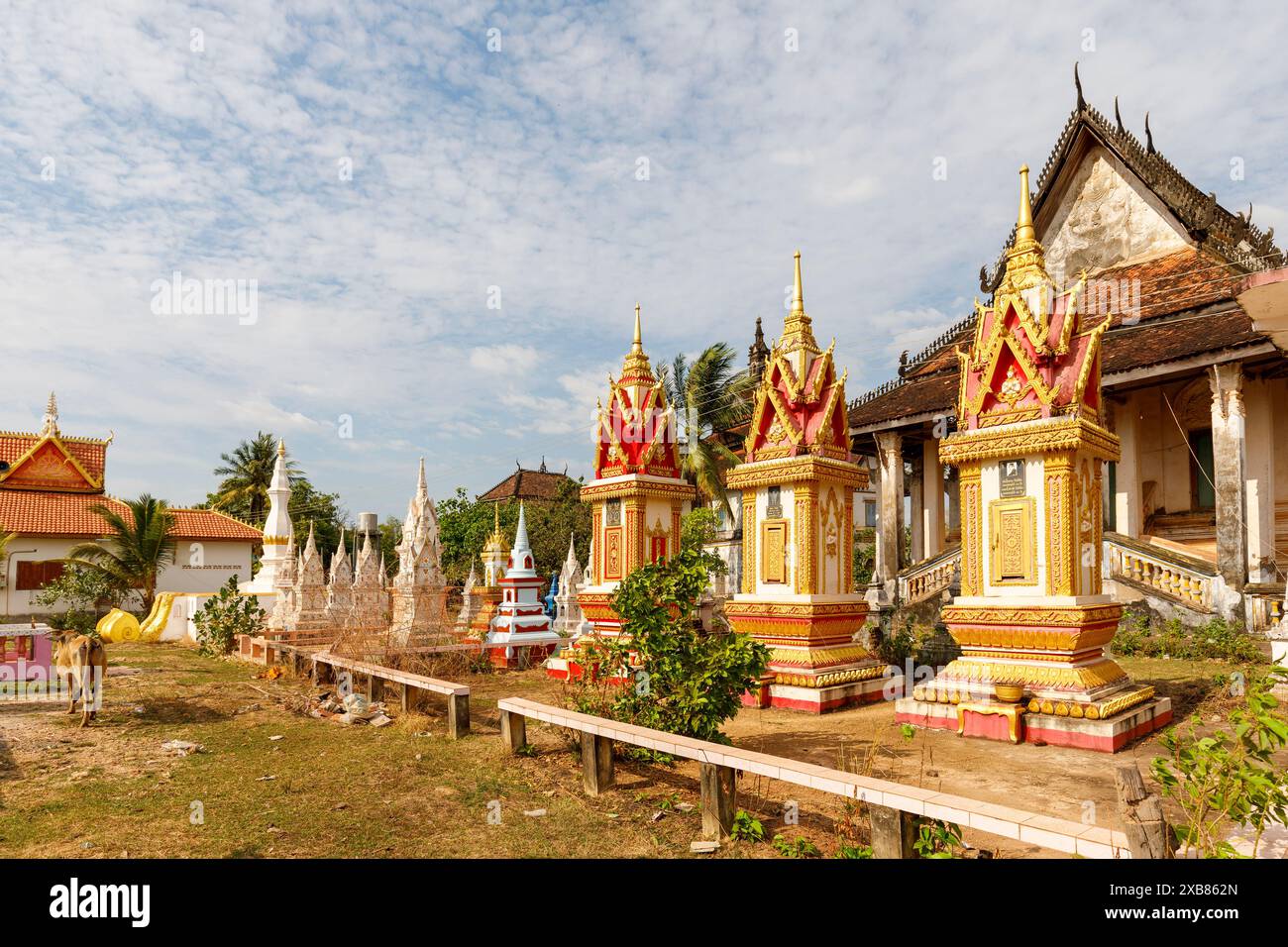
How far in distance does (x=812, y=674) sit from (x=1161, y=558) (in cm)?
905

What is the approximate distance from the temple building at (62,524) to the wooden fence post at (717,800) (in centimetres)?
2841

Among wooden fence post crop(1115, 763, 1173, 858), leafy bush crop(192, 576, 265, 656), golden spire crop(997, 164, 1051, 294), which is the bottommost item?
leafy bush crop(192, 576, 265, 656)

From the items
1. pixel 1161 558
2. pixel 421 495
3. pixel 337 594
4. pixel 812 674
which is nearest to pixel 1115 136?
pixel 1161 558

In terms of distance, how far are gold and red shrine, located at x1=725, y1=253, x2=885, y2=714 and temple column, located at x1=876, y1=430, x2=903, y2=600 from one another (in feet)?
28.2

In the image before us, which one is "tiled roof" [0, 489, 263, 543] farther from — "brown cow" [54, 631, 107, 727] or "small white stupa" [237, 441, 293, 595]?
"brown cow" [54, 631, 107, 727]

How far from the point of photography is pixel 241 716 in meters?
9.97

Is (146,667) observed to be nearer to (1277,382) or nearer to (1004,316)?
(1004,316)

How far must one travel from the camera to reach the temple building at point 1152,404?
571 inches

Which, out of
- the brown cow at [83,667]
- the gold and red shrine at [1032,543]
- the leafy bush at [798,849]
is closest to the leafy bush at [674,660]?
the leafy bush at [798,849]

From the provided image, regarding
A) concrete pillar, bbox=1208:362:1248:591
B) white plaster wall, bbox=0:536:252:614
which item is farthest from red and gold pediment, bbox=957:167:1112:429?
white plaster wall, bbox=0:536:252:614

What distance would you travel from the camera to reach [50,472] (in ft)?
98.4

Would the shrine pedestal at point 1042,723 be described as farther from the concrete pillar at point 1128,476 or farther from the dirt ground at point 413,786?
the concrete pillar at point 1128,476

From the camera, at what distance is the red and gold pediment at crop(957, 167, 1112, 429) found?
8.95 meters

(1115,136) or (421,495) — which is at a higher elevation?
(1115,136)
